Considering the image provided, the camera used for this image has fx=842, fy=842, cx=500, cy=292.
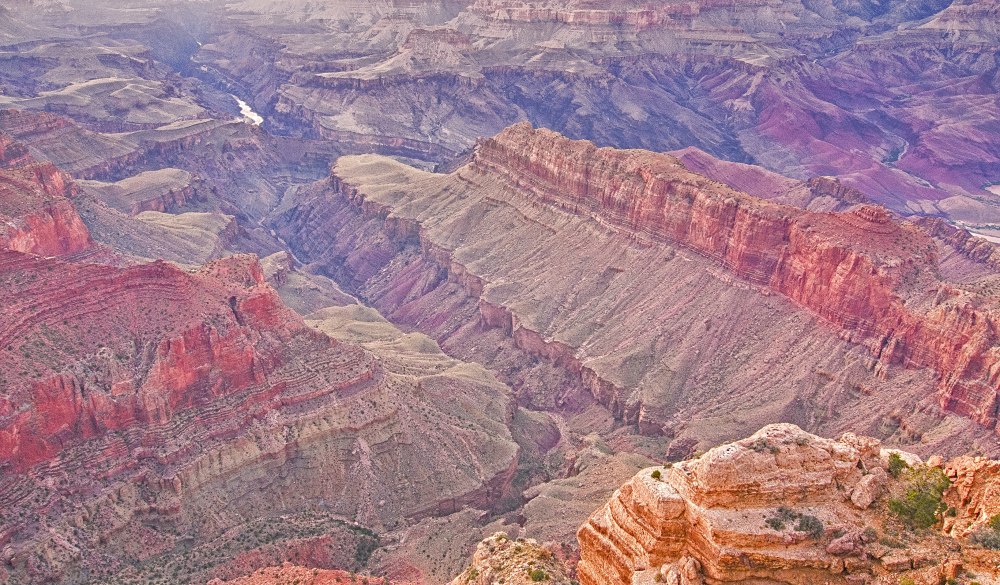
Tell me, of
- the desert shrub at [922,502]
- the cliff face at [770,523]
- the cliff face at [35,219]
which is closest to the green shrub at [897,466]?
the cliff face at [770,523]

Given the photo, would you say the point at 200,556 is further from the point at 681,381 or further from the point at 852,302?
the point at 852,302

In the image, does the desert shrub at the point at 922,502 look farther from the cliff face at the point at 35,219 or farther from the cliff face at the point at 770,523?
the cliff face at the point at 35,219

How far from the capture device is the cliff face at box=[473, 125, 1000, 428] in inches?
2469

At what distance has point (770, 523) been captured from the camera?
27734 millimetres

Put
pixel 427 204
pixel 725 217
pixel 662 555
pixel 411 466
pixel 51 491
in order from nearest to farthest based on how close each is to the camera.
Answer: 1. pixel 662 555
2. pixel 51 491
3. pixel 411 466
4. pixel 725 217
5. pixel 427 204

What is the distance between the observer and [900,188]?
165375 mm

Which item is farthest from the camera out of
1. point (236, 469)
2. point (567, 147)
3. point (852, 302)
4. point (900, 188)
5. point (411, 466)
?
point (900, 188)

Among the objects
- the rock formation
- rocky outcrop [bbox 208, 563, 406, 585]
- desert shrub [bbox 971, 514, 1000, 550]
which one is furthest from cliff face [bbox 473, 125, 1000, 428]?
rocky outcrop [bbox 208, 563, 406, 585]

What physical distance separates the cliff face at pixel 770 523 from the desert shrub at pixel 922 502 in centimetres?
42

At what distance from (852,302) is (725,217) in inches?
603

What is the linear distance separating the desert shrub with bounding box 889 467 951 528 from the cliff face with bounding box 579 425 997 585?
0.42m

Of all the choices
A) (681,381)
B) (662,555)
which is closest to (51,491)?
(662,555)

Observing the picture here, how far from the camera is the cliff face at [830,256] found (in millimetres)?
62719

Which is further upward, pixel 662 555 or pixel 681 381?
pixel 662 555
